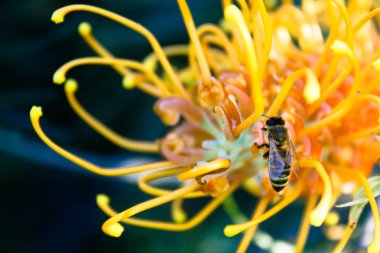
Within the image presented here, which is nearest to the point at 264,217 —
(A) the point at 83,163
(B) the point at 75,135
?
(A) the point at 83,163

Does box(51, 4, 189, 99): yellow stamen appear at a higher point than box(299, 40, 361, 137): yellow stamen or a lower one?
higher

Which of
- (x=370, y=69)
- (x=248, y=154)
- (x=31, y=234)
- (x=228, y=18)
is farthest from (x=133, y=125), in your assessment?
(x=228, y=18)

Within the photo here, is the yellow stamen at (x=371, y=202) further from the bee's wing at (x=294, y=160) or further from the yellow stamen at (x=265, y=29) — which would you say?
the yellow stamen at (x=265, y=29)

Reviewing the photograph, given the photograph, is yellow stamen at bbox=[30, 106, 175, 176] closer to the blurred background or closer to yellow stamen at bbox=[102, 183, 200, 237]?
yellow stamen at bbox=[102, 183, 200, 237]

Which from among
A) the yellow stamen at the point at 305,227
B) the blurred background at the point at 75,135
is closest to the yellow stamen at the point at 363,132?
the yellow stamen at the point at 305,227

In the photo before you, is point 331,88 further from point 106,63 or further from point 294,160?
point 106,63

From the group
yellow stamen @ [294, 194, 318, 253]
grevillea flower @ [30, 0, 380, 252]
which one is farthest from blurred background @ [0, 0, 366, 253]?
yellow stamen @ [294, 194, 318, 253]
